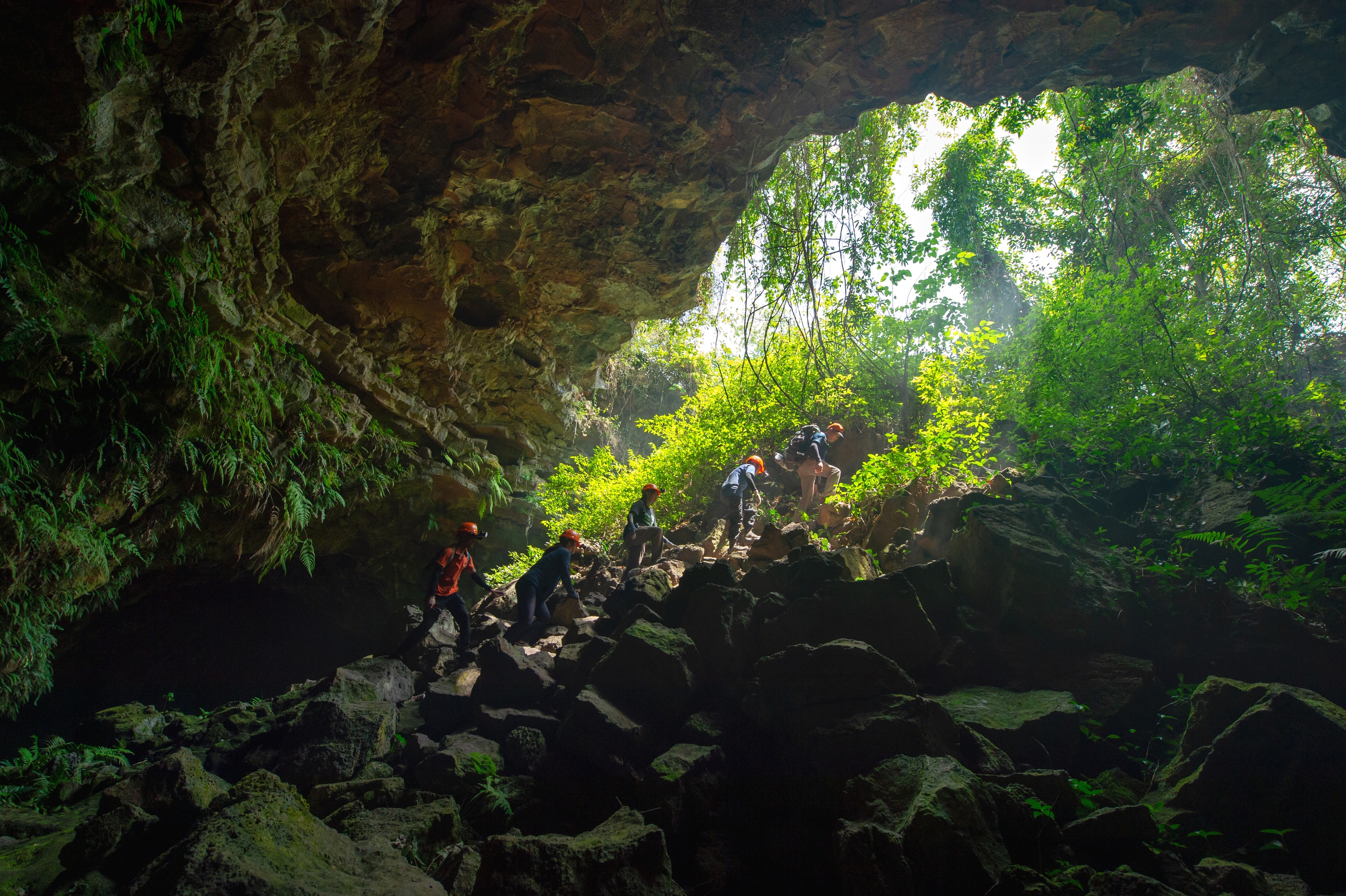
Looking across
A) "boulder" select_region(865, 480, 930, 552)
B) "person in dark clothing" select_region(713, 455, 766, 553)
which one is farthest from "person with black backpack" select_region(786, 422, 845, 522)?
"boulder" select_region(865, 480, 930, 552)

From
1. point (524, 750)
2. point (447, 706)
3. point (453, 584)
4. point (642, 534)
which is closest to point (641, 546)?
point (642, 534)

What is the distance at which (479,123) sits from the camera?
647 centimetres

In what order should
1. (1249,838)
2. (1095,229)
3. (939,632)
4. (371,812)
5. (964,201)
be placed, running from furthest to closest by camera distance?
1. (964,201)
2. (1095,229)
3. (939,632)
4. (371,812)
5. (1249,838)

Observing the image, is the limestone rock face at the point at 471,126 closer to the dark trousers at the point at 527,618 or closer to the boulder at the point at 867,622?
the boulder at the point at 867,622

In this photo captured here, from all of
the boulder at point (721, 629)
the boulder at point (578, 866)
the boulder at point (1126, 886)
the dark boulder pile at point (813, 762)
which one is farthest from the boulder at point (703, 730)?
the boulder at point (1126, 886)

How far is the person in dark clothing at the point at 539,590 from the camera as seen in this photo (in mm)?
7188

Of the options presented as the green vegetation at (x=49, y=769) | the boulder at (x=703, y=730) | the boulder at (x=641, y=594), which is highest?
the boulder at (x=641, y=594)

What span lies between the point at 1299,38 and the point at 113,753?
17.7m

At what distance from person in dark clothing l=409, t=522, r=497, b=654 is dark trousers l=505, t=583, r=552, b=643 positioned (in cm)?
60

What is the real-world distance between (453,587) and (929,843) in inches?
260

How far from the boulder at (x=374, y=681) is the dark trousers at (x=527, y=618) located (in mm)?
1232

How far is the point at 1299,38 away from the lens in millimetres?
7133

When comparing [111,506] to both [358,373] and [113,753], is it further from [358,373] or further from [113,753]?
[113,753]

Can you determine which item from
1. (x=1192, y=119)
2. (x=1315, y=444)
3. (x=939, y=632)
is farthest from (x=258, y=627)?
(x=1192, y=119)
